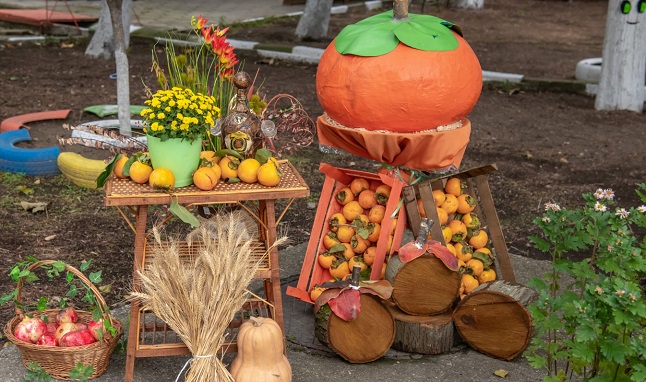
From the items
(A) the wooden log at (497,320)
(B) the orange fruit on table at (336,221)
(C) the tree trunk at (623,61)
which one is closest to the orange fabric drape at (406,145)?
(B) the orange fruit on table at (336,221)

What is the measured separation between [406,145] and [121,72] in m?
3.11

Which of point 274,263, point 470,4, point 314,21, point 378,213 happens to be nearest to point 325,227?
point 378,213

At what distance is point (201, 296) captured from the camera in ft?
11.1

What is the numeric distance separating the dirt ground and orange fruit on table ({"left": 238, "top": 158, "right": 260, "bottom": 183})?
4.28 feet

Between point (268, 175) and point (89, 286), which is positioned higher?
point (268, 175)

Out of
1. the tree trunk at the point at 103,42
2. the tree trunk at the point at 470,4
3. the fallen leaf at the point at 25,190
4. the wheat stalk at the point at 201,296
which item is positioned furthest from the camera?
the tree trunk at the point at 470,4

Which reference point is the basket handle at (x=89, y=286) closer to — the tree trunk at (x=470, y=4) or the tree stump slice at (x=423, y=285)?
the tree stump slice at (x=423, y=285)

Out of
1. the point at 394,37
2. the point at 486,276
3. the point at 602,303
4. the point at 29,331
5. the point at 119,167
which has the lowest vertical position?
the point at 486,276

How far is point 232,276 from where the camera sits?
3.42 meters

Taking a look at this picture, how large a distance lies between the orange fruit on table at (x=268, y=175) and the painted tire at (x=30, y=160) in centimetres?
326

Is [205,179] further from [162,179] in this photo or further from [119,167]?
[119,167]

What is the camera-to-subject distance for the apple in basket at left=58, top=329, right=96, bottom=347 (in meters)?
3.60

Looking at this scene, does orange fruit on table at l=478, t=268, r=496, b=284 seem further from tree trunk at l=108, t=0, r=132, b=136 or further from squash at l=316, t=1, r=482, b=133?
tree trunk at l=108, t=0, r=132, b=136

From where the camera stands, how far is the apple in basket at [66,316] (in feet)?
12.3
